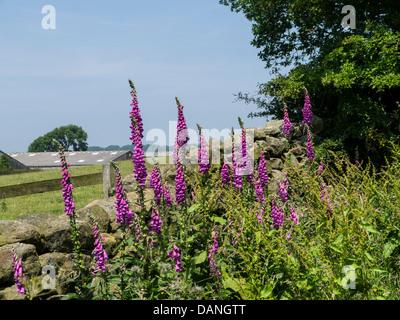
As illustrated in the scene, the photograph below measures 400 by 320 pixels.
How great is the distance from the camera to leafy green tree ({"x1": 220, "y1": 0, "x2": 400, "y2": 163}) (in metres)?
10.6

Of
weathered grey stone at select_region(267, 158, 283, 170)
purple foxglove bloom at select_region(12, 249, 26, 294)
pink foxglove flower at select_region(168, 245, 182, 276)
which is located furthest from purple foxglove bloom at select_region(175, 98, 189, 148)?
weathered grey stone at select_region(267, 158, 283, 170)

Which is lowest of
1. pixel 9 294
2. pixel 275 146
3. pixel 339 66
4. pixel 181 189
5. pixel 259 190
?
pixel 9 294

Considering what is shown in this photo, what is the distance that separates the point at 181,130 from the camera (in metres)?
3.74

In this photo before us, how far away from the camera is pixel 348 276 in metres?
3.01

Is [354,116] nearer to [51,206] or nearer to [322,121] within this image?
[322,121]

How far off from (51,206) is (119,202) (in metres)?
8.28

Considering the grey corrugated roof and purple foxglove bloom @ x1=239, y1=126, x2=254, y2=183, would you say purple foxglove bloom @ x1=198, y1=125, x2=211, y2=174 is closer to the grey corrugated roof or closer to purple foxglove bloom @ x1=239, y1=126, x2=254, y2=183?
purple foxglove bloom @ x1=239, y1=126, x2=254, y2=183

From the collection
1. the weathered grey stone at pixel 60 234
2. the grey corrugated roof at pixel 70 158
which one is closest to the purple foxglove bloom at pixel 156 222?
the weathered grey stone at pixel 60 234

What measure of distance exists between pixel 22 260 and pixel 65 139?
303 feet

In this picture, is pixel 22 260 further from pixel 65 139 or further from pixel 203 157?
pixel 65 139

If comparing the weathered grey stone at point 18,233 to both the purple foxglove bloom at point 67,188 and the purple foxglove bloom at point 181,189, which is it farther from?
the purple foxglove bloom at point 181,189

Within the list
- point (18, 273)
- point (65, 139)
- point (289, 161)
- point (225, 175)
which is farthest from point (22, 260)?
point (65, 139)

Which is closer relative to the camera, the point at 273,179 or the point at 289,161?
the point at 289,161

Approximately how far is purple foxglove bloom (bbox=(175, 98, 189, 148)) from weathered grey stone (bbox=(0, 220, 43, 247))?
93.9 inches
